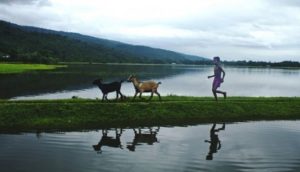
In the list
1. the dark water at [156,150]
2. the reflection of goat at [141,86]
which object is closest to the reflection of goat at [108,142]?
the dark water at [156,150]

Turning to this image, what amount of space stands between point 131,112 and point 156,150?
8040 millimetres

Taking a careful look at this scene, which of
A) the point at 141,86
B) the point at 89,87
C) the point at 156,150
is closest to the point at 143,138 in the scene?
the point at 156,150

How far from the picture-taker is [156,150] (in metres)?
18.6

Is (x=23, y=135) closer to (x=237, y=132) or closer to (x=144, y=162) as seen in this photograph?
(x=144, y=162)

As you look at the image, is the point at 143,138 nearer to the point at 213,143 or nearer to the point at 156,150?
the point at 156,150

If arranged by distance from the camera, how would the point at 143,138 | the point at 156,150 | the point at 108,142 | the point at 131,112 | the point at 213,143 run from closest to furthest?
the point at 156,150 → the point at 108,142 → the point at 213,143 → the point at 143,138 → the point at 131,112

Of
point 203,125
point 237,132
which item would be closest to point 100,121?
point 203,125

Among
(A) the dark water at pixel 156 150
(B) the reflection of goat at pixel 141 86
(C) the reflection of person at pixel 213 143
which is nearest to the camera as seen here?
(A) the dark water at pixel 156 150

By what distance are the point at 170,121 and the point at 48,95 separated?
75.9ft

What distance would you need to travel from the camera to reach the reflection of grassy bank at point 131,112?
23.7m

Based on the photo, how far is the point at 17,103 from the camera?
2528cm

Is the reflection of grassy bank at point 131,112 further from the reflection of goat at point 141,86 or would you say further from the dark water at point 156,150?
the dark water at point 156,150

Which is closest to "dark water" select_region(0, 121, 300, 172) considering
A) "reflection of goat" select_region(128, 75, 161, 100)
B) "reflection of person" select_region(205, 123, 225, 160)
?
"reflection of person" select_region(205, 123, 225, 160)

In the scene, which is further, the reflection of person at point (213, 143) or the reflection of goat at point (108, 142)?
the reflection of goat at point (108, 142)
